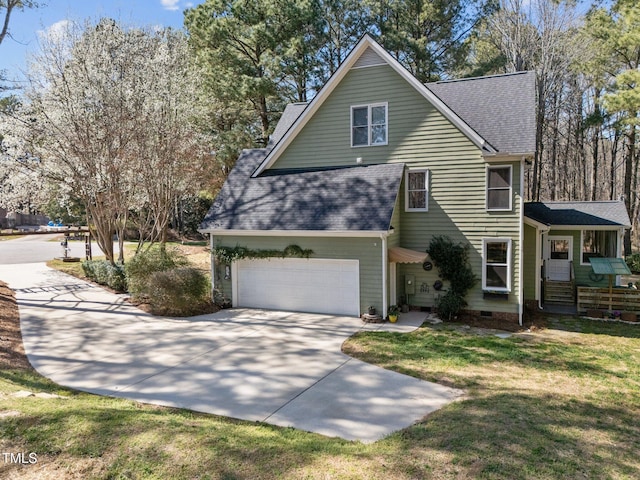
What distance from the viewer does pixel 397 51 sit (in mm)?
26016

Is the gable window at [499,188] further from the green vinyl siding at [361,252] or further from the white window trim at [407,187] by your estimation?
the green vinyl siding at [361,252]

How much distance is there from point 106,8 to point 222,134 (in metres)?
9.35

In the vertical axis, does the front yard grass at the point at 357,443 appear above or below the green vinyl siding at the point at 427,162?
below

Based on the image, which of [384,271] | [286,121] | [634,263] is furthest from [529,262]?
[634,263]

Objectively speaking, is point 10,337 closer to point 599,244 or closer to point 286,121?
point 286,121

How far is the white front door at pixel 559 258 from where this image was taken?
56.0 ft

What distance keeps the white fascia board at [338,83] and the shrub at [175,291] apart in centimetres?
481

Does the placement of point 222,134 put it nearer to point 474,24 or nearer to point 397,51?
point 397,51

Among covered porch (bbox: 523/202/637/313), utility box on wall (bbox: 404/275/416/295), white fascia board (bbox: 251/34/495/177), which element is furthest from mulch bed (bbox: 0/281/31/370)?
covered porch (bbox: 523/202/637/313)

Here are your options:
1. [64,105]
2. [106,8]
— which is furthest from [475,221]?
[106,8]

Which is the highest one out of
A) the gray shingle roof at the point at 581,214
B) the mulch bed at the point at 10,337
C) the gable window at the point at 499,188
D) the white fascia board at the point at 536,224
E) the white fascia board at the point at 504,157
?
the white fascia board at the point at 504,157

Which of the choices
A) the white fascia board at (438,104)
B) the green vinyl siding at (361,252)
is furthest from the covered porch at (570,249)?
the green vinyl siding at (361,252)

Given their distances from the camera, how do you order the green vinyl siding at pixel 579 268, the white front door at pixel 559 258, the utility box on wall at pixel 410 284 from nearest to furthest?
1. the utility box on wall at pixel 410 284
2. the green vinyl siding at pixel 579 268
3. the white front door at pixel 559 258

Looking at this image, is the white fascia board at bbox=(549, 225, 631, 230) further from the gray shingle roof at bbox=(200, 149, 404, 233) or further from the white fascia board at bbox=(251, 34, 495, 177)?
the gray shingle roof at bbox=(200, 149, 404, 233)
